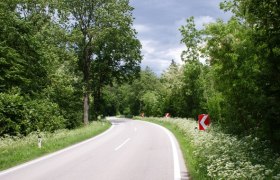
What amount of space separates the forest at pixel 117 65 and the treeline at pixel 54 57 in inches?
3.2

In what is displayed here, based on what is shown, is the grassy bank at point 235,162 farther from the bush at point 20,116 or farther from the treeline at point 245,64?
the bush at point 20,116

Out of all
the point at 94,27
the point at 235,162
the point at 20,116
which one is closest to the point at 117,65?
the point at 94,27

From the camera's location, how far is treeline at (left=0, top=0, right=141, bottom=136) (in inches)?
878

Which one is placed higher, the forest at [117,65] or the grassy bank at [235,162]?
the forest at [117,65]

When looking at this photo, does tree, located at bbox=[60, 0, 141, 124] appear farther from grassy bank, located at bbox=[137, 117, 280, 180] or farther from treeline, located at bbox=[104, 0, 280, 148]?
grassy bank, located at bbox=[137, 117, 280, 180]

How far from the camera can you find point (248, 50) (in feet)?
47.5

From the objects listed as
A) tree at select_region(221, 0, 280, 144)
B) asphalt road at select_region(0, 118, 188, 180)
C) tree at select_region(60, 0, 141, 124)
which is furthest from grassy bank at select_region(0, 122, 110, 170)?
tree at select_region(60, 0, 141, 124)

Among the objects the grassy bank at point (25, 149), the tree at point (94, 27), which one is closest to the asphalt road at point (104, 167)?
the grassy bank at point (25, 149)

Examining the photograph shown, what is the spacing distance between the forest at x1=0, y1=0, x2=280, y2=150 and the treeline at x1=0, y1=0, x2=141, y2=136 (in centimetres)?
8

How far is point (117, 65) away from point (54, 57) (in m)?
18.6

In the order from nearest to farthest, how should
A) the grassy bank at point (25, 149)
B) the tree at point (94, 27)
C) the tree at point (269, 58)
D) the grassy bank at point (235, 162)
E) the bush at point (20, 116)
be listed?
the grassy bank at point (235, 162)
the tree at point (269, 58)
the grassy bank at point (25, 149)
the bush at point (20, 116)
the tree at point (94, 27)

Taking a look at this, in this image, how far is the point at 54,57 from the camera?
30594mm

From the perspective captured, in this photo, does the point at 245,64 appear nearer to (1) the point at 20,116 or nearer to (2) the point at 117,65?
(1) the point at 20,116

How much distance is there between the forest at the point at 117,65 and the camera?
408 inches
